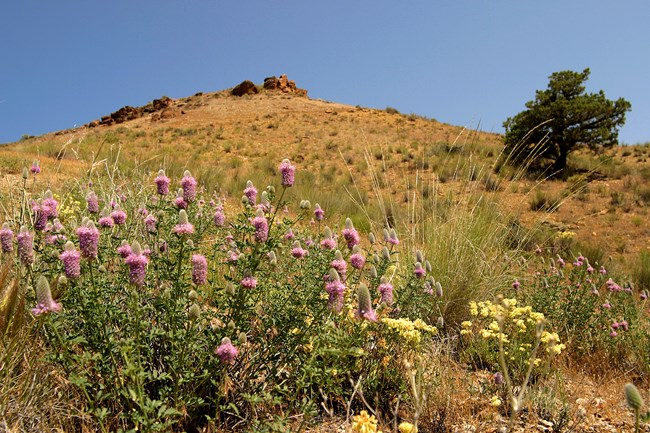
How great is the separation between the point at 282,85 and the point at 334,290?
156 ft

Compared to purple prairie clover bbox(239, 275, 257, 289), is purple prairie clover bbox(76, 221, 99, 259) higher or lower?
higher

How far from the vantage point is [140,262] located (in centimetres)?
186

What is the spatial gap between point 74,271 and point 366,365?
164 cm

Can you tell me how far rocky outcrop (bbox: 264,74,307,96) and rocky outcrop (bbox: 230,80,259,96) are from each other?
1593 millimetres

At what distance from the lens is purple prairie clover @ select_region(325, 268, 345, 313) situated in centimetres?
205

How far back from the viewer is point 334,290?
2066 mm

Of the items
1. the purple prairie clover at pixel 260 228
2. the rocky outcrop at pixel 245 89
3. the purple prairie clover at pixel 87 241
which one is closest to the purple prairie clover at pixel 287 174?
the purple prairie clover at pixel 260 228

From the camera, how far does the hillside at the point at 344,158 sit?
8383mm

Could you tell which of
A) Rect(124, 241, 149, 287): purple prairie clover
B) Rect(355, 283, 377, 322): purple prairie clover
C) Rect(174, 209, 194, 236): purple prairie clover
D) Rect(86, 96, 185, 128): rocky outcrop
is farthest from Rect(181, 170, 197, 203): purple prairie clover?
Rect(86, 96, 185, 128): rocky outcrop

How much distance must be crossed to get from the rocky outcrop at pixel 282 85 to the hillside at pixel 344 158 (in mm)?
636

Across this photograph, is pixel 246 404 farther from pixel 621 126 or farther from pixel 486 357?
pixel 621 126

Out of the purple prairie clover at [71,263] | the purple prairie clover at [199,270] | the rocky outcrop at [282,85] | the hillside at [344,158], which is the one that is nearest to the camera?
the purple prairie clover at [71,263]

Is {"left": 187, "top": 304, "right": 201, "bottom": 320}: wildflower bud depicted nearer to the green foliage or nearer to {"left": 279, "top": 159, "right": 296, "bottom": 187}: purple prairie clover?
{"left": 279, "top": 159, "right": 296, "bottom": 187}: purple prairie clover

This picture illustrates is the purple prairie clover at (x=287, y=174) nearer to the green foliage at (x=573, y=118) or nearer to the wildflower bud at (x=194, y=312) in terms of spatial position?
the wildflower bud at (x=194, y=312)
